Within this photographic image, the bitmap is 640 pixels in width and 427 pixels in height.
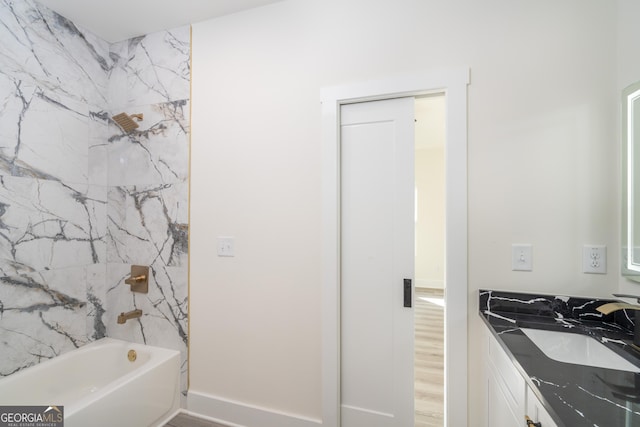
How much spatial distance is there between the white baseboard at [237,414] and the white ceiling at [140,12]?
2645mm

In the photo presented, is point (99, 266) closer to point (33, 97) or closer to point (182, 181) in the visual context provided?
point (182, 181)

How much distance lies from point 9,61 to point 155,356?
6.93ft

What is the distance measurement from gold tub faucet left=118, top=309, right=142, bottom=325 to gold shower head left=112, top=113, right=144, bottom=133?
1.38m

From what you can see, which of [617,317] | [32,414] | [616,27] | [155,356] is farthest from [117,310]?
[616,27]

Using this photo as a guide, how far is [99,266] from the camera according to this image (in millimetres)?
2238

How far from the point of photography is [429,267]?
5469 millimetres

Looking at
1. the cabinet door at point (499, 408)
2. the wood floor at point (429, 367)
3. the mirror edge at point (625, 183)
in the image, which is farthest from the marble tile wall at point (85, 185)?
the mirror edge at point (625, 183)

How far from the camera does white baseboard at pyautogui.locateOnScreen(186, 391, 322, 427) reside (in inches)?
69.0

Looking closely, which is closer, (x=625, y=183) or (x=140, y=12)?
(x=625, y=183)

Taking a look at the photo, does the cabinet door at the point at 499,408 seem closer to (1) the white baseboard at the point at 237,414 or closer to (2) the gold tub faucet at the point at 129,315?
(1) the white baseboard at the point at 237,414

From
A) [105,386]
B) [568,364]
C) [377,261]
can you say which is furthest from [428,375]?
[105,386]

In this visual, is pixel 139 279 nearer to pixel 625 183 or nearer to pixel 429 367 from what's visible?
pixel 429 367

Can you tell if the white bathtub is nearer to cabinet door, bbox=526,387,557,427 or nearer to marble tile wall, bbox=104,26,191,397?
marble tile wall, bbox=104,26,191,397

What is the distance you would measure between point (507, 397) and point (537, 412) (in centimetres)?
29
